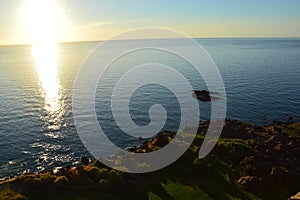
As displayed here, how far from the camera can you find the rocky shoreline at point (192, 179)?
35.6 m

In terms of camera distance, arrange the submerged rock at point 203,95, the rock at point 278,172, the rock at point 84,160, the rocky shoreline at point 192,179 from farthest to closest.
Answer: the submerged rock at point 203,95, the rock at point 84,160, the rock at point 278,172, the rocky shoreline at point 192,179

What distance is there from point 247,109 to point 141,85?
176 feet

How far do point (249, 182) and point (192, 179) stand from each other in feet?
25.6

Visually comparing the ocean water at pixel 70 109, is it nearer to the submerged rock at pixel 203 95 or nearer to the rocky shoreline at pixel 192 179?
the submerged rock at pixel 203 95

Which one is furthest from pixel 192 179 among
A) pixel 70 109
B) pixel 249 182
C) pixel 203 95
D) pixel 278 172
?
pixel 203 95

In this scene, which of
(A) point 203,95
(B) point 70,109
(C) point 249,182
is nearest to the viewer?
(C) point 249,182

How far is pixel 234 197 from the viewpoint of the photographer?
114 ft

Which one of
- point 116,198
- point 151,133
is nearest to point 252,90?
point 151,133

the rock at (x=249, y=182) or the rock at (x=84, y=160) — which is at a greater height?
the rock at (x=84, y=160)

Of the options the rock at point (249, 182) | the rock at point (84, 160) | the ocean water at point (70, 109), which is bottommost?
the rock at point (249, 182)

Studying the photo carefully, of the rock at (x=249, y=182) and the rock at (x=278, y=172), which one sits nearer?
the rock at (x=249, y=182)

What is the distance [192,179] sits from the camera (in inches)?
1560

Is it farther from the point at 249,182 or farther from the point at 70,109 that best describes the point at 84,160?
the point at 70,109

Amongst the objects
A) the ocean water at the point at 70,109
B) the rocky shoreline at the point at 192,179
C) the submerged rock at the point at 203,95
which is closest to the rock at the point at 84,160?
the ocean water at the point at 70,109
